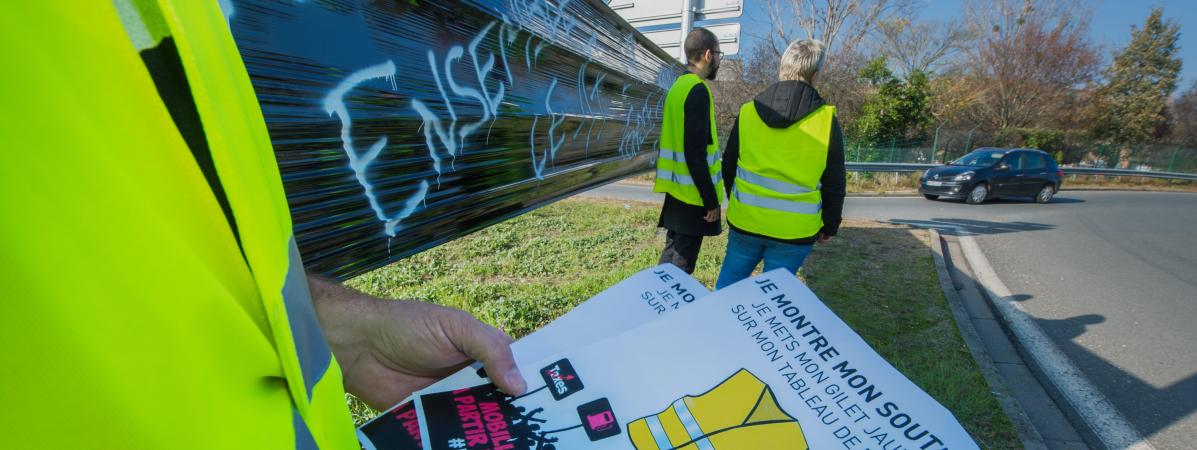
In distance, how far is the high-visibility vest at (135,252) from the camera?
341 millimetres

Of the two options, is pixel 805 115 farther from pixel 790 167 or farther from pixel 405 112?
pixel 405 112

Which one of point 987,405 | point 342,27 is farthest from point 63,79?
point 987,405

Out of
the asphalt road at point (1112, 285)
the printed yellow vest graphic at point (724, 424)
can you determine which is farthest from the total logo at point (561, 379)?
the asphalt road at point (1112, 285)

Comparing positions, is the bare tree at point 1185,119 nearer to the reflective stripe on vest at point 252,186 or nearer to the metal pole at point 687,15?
the metal pole at point 687,15

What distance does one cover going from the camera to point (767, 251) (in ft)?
9.61

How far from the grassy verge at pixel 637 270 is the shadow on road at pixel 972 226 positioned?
6.29 ft

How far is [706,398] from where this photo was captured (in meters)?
0.74

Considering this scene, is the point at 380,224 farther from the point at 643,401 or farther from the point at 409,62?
the point at 643,401

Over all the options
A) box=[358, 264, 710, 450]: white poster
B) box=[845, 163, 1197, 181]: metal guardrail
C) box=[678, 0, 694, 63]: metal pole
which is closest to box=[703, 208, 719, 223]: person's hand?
box=[358, 264, 710, 450]: white poster

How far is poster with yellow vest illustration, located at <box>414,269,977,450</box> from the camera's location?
27.3 inches

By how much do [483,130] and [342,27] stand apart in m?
0.60

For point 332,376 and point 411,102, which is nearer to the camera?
point 332,376

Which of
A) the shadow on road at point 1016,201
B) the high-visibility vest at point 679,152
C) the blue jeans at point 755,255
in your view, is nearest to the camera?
the blue jeans at point 755,255

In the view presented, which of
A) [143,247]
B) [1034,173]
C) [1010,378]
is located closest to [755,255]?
[1010,378]
